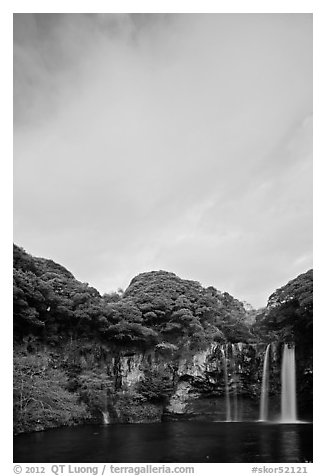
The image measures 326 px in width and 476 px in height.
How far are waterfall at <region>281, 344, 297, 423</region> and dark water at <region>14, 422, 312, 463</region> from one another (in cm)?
225

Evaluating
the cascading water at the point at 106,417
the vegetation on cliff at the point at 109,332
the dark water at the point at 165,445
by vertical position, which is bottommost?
the cascading water at the point at 106,417

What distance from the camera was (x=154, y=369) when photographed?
12500 millimetres

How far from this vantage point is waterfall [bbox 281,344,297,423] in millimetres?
11699

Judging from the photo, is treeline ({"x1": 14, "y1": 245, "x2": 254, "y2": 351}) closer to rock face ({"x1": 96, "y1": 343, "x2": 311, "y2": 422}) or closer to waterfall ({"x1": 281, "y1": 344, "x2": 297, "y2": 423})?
rock face ({"x1": 96, "y1": 343, "x2": 311, "y2": 422})

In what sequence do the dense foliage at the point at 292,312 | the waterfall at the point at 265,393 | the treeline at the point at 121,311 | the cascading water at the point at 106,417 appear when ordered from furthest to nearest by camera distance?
the waterfall at the point at 265,393
the dense foliage at the point at 292,312
the treeline at the point at 121,311
the cascading water at the point at 106,417

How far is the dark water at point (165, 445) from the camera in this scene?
6.09 meters

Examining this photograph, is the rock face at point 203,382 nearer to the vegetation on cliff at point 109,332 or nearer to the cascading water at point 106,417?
the vegetation on cliff at point 109,332

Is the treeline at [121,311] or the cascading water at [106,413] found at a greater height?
the treeline at [121,311]

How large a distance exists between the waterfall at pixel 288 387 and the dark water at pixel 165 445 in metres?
2.25

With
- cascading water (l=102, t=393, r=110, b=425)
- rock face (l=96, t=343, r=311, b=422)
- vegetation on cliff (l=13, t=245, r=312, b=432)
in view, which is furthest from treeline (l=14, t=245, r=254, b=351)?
cascading water (l=102, t=393, r=110, b=425)

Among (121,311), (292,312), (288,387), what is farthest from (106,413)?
(292,312)

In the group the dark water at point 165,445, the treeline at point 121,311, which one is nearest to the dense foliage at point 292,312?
the treeline at point 121,311
